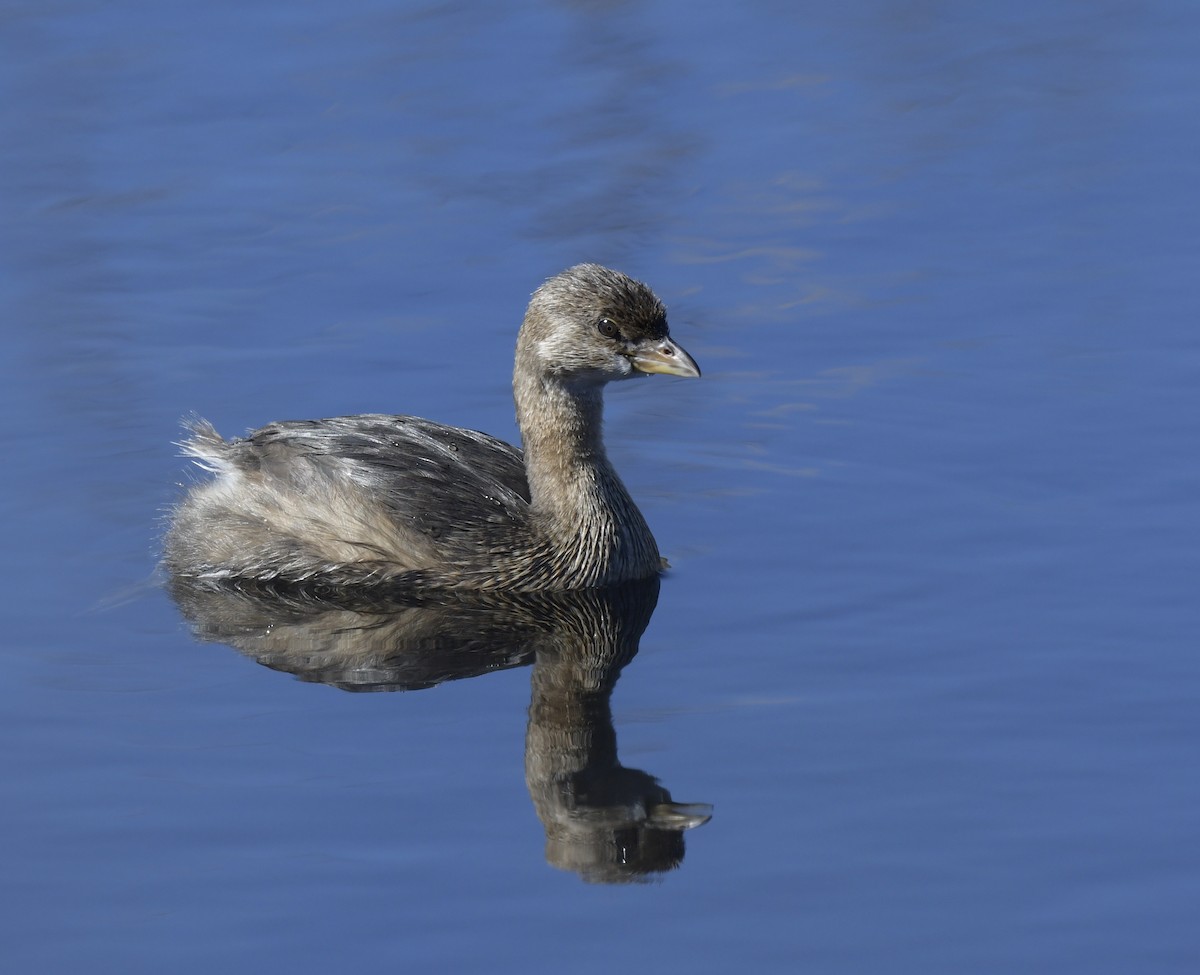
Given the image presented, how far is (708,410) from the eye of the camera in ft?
32.2

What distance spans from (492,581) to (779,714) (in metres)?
1.84

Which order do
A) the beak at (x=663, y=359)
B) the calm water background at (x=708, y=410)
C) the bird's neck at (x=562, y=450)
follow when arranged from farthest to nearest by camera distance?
the bird's neck at (x=562, y=450) < the beak at (x=663, y=359) < the calm water background at (x=708, y=410)

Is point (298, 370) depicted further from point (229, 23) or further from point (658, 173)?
point (229, 23)

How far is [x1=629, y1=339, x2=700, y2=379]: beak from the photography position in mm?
8625

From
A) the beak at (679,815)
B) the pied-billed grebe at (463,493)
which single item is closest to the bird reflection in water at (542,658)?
the beak at (679,815)

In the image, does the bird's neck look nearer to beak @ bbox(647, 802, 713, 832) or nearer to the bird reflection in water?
the bird reflection in water

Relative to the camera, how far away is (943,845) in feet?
20.7

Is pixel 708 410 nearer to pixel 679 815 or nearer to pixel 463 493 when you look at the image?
pixel 463 493

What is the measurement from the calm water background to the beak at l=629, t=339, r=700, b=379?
0.68m

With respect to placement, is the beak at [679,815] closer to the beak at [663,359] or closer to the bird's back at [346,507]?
the bird's back at [346,507]

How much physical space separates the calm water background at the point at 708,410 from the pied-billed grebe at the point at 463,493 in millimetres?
314

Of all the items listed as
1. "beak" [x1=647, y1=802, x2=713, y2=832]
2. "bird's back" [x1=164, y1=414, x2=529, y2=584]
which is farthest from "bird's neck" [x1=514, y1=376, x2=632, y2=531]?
"beak" [x1=647, y1=802, x2=713, y2=832]

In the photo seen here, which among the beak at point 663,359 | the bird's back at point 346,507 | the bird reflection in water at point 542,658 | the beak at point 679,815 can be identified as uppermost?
the beak at point 663,359

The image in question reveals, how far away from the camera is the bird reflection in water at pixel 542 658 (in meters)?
6.60
